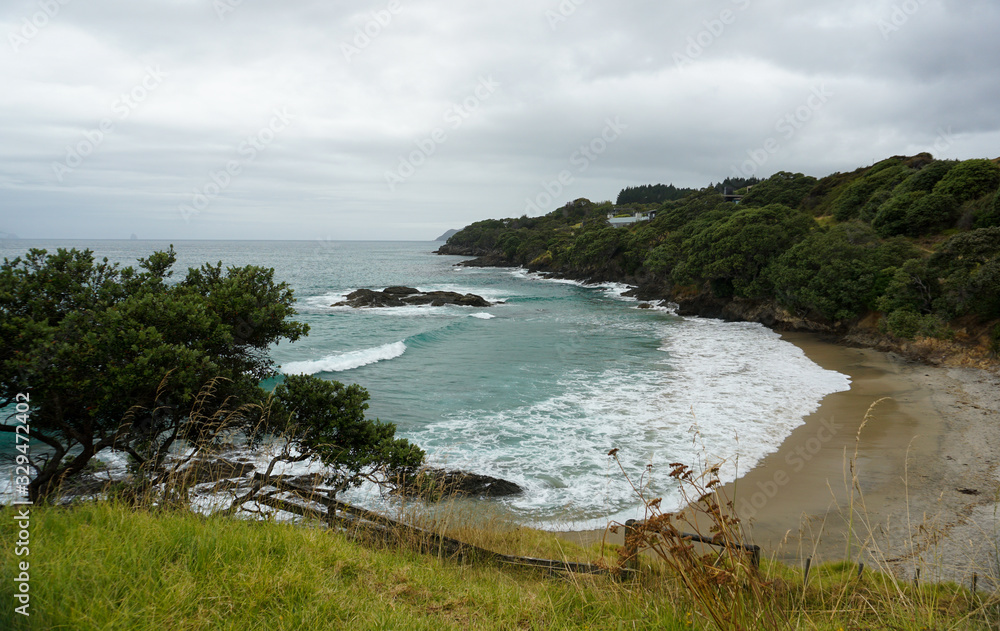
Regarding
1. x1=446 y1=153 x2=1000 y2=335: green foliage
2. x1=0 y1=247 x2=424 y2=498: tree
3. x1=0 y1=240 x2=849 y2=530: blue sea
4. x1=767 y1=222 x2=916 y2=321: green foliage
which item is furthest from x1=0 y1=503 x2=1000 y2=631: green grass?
x1=767 y1=222 x2=916 y2=321: green foliage

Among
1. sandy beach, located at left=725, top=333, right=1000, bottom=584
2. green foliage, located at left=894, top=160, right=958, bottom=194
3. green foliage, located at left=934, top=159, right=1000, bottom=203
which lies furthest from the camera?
green foliage, located at left=894, top=160, right=958, bottom=194

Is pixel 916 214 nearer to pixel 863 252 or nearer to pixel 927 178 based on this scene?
pixel 927 178

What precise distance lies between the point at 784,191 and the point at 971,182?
85.8 feet

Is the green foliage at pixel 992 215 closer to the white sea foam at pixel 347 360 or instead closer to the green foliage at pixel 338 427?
the white sea foam at pixel 347 360

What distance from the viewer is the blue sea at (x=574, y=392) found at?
11.1m

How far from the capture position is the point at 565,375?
2014 cm

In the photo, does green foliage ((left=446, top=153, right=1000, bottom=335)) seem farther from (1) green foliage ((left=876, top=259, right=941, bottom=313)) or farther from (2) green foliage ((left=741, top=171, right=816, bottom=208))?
(2) green foliage ((left=741, top=171, right=816, bottom=208))

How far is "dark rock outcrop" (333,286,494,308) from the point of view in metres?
43.1

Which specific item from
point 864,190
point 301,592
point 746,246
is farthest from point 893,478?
point 864,190

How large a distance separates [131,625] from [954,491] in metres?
13.3

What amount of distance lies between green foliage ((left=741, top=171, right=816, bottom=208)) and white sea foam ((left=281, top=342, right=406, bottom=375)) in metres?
48.6

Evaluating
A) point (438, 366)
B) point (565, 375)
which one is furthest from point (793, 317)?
point (438, 366)

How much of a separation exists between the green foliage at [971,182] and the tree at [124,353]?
131 feet

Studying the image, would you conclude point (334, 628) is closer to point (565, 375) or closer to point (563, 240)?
point (565, 375)
